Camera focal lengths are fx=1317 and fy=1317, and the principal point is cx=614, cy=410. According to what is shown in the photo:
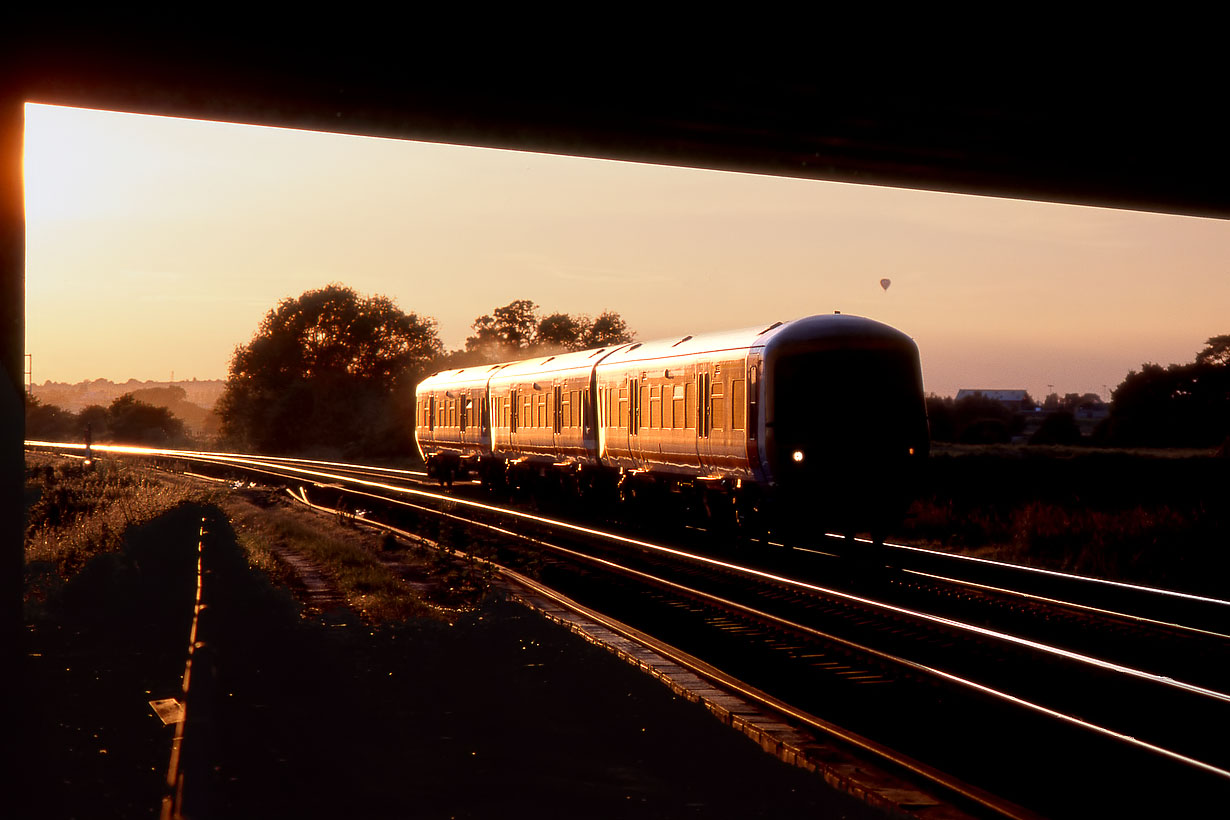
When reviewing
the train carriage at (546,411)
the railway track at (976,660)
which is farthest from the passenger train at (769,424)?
the railway track at (976,660)

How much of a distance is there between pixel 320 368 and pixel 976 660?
284 ft

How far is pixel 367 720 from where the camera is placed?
26.4 ft

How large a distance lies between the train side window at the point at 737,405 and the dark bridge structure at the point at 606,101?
8.80m

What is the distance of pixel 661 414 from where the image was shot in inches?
896

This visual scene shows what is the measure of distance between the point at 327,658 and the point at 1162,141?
7306 mm

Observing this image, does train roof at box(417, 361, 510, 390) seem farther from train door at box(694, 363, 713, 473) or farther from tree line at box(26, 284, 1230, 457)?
tree line at box(26, 284, 1230, 457)

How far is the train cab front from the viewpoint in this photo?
18125 millimetres

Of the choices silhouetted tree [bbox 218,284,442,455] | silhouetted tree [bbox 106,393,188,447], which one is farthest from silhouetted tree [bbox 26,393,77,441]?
silhouetted tree [bbox 218,284,442,455]

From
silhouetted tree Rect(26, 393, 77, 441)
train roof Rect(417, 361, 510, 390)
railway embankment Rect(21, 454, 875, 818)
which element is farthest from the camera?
silhouetted tree Rect(26, 393, 77, 441)

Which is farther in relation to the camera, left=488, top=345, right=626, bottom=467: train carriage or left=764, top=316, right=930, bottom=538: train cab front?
left=488, top=345, right=626, bottom=467: train carriage

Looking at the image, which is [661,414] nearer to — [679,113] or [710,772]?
[679,113]

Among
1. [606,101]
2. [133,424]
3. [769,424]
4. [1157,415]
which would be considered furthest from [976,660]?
[133,424]

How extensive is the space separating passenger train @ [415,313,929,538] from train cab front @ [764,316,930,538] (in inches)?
0.6

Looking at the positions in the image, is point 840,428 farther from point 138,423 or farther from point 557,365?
point 138,423
